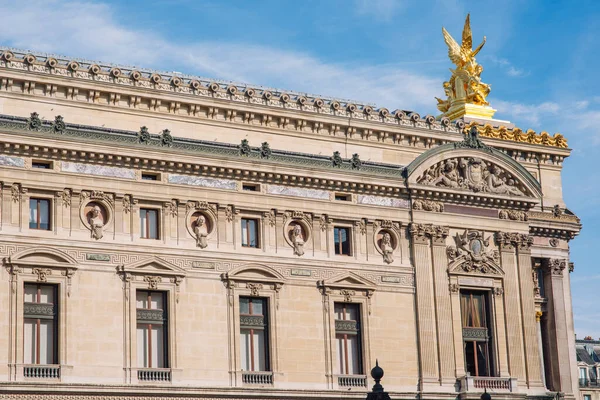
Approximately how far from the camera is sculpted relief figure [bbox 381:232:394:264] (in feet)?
202

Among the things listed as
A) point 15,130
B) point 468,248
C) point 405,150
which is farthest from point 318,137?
point 15,130

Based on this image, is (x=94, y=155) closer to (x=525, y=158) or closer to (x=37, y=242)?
(x=37, y=242)

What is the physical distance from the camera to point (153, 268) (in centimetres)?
5472

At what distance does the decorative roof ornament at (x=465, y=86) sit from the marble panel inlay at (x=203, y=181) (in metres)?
21.2

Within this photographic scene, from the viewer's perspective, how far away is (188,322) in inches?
2167

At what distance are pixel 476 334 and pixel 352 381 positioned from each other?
785cm

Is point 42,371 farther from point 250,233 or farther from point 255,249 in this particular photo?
point 250,233

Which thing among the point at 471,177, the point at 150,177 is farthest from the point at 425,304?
the point at 150,177

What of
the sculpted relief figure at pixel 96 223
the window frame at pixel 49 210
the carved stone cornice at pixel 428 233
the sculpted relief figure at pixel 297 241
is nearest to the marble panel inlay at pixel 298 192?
the sculpted relief figure at pixel 297 241

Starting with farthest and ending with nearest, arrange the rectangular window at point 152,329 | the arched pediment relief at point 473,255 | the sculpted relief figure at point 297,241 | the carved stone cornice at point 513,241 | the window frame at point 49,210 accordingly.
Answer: the carved stone cornice at point 513,241 < the arched pediment relief at point 473,255 < the sculpted relief figure at point 297,241 < the rectangular window at point 152,329 < the window frame at point 49,210

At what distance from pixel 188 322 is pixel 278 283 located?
187 inches

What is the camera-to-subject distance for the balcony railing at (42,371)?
50.7 meters

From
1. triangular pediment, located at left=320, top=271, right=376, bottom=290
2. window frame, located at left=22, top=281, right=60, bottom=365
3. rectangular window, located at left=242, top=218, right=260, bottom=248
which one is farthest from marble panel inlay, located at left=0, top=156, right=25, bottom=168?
triangular pediment, located at left=320, top=271, right=376, bottom=290

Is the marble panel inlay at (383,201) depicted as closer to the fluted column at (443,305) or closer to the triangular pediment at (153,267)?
the fluted column at (443,305)
